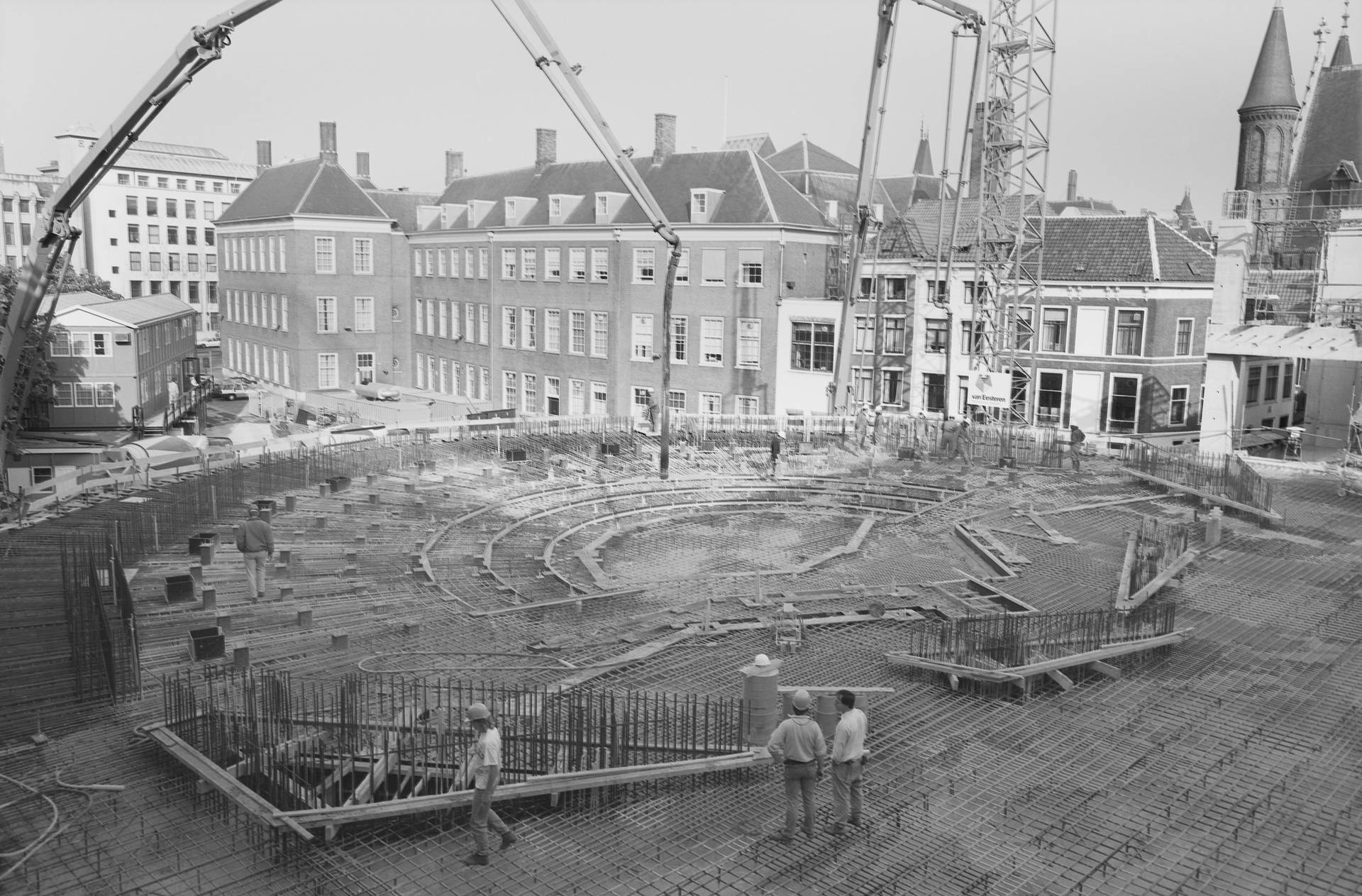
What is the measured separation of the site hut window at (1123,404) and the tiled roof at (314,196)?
45956mm

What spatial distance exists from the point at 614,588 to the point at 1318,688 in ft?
38.1

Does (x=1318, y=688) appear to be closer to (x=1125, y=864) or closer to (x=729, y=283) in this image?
(x=1125, y=864)

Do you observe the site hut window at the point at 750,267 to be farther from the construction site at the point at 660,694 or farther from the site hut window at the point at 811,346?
the construction site at the point at 660,694

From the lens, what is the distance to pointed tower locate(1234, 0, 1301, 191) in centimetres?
5369

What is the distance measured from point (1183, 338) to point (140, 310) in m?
47.7

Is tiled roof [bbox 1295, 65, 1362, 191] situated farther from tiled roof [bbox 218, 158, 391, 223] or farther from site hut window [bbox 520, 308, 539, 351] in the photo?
tiled roof [bbox 218, 158, 391, 223]

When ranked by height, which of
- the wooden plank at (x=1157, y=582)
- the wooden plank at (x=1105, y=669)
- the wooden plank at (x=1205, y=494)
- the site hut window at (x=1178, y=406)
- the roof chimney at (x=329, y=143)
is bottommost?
the wooden plank at (x=1105, y=669)

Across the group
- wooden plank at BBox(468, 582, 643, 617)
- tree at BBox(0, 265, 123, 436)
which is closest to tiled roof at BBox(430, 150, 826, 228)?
tree at BBox(0, 265, 123, 436)

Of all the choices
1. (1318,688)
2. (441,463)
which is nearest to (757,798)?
(1318,688)

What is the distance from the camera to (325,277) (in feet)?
221

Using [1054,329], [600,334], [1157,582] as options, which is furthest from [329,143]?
[1157,582]

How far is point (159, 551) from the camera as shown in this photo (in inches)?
791

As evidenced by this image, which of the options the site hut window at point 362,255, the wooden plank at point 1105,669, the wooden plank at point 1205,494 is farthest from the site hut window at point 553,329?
the wooden plank at point 1105,669

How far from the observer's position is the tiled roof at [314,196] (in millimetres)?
66938
